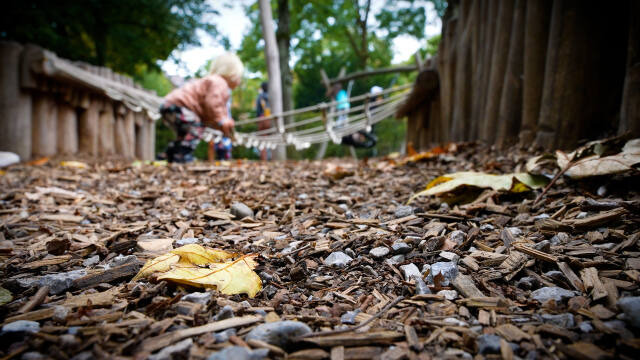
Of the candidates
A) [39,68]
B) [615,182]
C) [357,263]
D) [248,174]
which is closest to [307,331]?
[357,263]

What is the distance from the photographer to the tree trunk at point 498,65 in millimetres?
2846

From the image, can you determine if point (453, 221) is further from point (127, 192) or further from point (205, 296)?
point (127, 192)

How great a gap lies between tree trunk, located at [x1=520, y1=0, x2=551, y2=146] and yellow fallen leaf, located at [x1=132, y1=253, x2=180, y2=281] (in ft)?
7.93

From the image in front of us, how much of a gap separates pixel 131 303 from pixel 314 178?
209 centimetres

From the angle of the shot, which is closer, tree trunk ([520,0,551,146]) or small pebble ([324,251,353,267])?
small pebble ([324,251,353,267])

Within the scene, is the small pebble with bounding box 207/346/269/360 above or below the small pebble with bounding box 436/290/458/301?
below

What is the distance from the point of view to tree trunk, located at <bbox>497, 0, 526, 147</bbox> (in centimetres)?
267

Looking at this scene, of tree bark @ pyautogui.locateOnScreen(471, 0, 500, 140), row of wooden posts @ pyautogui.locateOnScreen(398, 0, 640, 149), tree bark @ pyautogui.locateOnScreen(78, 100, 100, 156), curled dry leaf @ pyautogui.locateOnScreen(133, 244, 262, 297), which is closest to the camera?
curled dry leaf @ pyautogui.locateOnScreen(133, 244, 262, 297)

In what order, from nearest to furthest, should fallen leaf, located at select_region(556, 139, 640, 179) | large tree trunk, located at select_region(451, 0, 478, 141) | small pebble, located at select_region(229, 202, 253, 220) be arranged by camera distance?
fallen leaf, located at select_region(556, 139, 640, 179) < small pebble, located at select_region(229, 202, 253, 220) < large tree trunk, located at select_region(451, 0, 478, 141)

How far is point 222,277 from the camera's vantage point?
1.09 metres

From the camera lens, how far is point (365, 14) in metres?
15.7

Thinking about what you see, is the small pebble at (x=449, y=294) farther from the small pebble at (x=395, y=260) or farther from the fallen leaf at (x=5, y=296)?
the fallen leaf at (x=5, y=296)

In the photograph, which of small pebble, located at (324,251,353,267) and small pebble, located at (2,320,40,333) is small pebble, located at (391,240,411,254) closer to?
small pebble, located at (324,251,353,267)

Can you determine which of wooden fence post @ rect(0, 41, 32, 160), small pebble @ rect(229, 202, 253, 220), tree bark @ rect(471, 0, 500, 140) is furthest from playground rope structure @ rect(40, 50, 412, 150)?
small pebble @ rect(229, 202, 253, 220)
